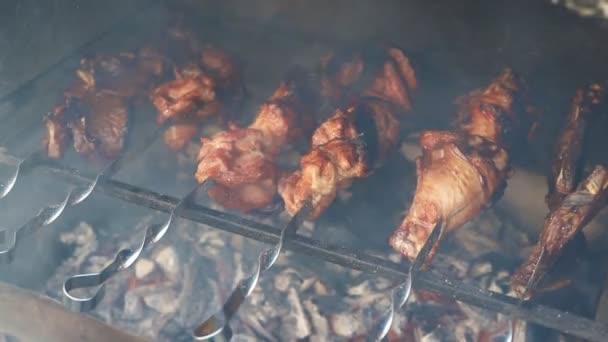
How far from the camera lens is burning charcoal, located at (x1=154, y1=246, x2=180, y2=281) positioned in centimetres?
345

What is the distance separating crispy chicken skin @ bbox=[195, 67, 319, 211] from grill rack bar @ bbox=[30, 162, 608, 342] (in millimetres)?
333

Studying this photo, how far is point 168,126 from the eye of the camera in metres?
3.82

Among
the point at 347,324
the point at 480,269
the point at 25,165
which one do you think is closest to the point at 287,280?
the point at 347,324

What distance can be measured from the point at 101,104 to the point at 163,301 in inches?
53.3

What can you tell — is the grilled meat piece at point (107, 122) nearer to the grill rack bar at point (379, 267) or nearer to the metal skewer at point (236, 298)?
the grill rack bar at point (379, 267)

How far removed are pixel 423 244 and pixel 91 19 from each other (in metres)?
3.12

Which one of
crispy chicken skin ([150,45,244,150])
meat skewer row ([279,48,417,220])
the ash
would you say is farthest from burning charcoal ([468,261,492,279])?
crispy chicken skin ([150,45,244,150])

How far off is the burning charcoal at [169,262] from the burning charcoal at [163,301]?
0.10m

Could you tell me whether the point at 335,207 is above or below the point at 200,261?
above

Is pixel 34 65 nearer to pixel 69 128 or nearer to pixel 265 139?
pixel 69 128

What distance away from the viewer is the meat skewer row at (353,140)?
122 inches

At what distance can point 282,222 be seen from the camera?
3705 mm

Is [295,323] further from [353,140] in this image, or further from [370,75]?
Answer: [370,75]

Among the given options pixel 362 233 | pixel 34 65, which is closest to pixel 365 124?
pixel 362 233
